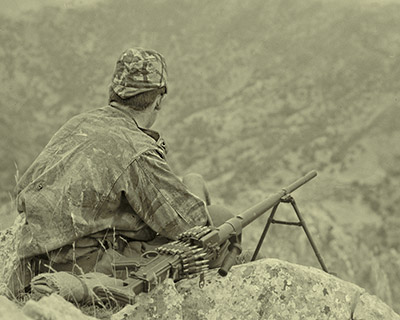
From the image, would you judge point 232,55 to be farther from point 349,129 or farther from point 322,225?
point 322,225

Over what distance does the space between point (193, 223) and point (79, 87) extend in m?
7.68

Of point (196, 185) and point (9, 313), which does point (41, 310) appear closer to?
point (9, 313)

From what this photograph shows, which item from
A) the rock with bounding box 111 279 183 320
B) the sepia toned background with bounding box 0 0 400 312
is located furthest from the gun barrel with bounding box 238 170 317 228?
the sepia toned background with bounding box 0 0 400 312

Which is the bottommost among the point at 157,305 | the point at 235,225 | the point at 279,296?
the point at 279,296

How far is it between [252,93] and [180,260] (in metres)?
7.54

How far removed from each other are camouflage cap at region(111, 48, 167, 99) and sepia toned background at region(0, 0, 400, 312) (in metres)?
4.85

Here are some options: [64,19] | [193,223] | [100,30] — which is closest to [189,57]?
[100,30]

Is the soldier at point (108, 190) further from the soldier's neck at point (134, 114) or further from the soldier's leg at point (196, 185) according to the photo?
the soldier's leg at point (196, 185)

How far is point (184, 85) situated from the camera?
11.1 m

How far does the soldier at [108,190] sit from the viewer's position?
3.74 meters

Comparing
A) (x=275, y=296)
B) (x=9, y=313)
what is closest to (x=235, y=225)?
(x=275, y=296)

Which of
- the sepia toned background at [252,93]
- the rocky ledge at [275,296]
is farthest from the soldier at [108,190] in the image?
the sepia toned background at [252,93]

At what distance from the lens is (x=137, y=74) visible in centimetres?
400

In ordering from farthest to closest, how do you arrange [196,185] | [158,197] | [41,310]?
[196,185], [158,197], [41,310]
